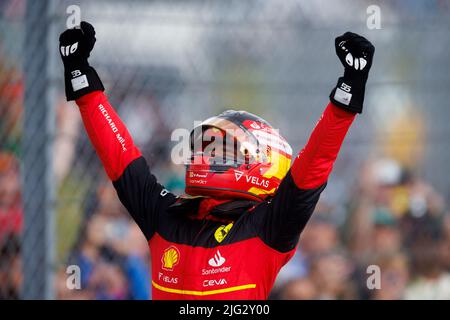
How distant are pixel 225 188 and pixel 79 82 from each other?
644 mm

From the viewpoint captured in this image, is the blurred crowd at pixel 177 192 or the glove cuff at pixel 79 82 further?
the blurred crowd at pixel 177 192

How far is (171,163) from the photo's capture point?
5.16 m

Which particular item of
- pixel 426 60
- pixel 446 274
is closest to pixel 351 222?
pixel 446 274

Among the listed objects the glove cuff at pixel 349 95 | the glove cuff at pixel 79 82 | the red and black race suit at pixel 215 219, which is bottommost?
the red and black race suit at pixel 215 219

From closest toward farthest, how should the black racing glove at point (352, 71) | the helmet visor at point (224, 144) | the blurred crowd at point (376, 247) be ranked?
the black racing glove at point (352, 71)
the helmet visor at point (224, 144)
the blurred crowd at point (376, 247)

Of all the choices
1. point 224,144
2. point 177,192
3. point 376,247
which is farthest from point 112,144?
point 376,247

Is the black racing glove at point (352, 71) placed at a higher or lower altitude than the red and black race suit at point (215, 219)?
higher

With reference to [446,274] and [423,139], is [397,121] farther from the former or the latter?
[446,274]

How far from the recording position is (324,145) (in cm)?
299

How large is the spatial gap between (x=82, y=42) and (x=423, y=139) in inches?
104

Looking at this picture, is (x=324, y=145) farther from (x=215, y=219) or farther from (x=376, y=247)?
(x=376, y=247)

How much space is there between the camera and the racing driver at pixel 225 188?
3.01m

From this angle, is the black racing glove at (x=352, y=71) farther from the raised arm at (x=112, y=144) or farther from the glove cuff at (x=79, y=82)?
the glove cuff at (x=79, y=82)

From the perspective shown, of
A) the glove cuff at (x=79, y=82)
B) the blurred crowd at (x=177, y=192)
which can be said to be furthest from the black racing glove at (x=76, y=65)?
the blurred crowd at (x=177, y=192)
